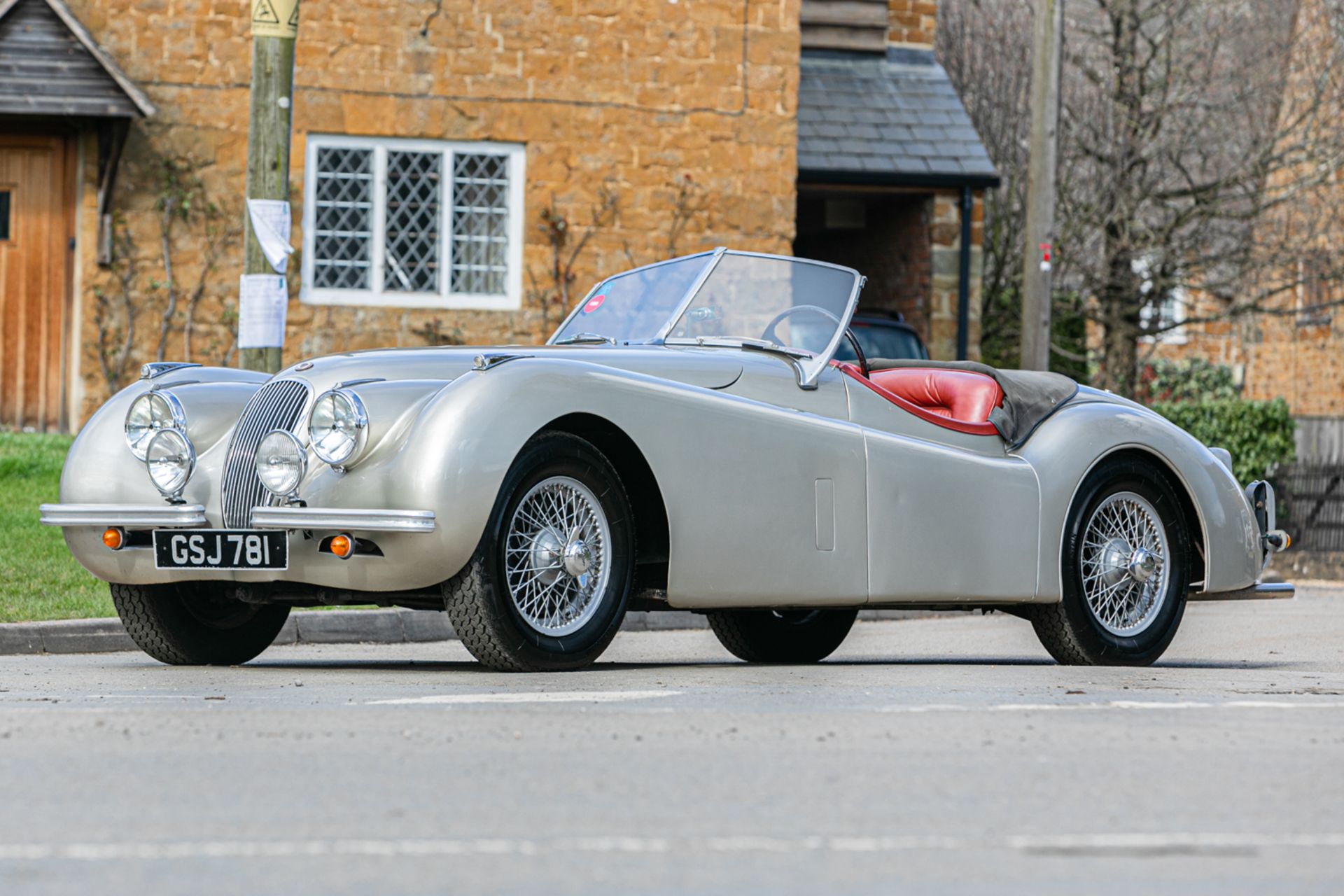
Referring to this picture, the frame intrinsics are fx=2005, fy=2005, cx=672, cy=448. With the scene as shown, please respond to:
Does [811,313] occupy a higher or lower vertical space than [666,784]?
higher

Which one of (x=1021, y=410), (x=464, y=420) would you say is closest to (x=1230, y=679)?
(x=1021, y=410)

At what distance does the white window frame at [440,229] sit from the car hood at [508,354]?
9.74 m

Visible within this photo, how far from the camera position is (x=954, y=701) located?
19.1 feet

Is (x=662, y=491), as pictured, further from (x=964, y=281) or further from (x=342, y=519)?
(x=964, y=281)

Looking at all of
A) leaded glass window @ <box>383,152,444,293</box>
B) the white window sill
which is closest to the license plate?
the white window sill

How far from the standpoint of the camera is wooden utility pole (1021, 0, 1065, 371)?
16.2 m

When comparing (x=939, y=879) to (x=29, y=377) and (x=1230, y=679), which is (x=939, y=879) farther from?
(x=29, y=377)

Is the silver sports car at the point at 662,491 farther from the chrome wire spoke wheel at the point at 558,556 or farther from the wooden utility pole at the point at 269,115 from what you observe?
the wooden utility pole at the point at 269,115

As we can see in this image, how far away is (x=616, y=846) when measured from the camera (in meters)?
3.61

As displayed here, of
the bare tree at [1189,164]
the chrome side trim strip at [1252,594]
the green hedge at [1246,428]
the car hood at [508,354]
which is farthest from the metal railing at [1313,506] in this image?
the car hood at [508,354]

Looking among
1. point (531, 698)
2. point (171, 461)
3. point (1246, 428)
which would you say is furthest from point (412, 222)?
point (531, 698)

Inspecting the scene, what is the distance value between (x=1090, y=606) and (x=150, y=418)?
3.67 m

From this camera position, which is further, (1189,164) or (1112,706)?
(1189,164)

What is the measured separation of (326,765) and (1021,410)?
13.9ft
